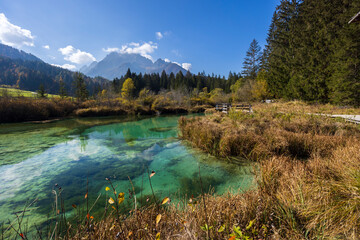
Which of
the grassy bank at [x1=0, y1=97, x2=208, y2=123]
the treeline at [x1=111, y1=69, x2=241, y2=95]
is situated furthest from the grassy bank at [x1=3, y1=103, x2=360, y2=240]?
the treeline at [x1=111, y1=69, x2=241, y2=95]

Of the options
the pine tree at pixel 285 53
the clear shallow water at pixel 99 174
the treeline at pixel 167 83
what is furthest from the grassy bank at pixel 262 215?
the treeline at pixel 167 83

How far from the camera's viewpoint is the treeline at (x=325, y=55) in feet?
35.0

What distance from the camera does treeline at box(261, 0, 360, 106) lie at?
35.0 feet

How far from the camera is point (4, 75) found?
97250 millimetres

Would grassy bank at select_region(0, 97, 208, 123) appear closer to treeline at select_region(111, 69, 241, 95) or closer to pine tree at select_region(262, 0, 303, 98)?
pine tree at select_region(262, 0, 303, 98)

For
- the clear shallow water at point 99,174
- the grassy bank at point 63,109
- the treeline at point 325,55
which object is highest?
the treeline at point 325,55

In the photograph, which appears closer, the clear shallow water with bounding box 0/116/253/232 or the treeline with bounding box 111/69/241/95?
the clear shallow water with bounding box 0/116/253/232

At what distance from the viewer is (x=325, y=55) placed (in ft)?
46.1

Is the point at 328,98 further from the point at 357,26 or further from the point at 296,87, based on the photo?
the point at 357,26

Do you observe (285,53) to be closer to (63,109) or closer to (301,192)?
(301,192)

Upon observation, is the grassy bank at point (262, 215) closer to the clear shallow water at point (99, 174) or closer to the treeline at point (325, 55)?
the clear shallow water at point (99, 174)

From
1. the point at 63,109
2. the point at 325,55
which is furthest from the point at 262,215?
the point at 63,109

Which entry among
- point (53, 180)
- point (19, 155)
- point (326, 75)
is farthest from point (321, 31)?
point (19, 155)

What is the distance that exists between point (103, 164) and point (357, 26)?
17.7 m
